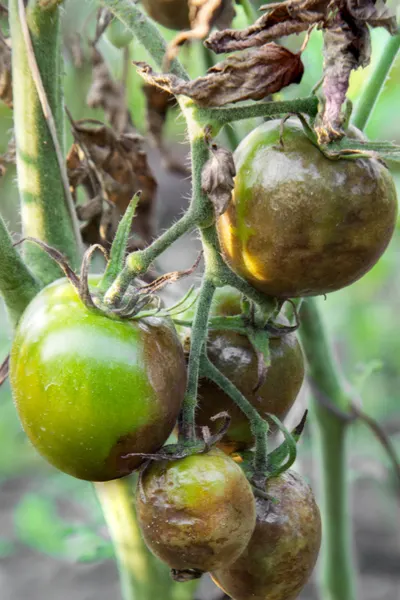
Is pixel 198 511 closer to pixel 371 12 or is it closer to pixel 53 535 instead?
pixel 371 12

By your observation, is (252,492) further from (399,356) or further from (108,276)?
(399,356)

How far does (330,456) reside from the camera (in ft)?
5.20

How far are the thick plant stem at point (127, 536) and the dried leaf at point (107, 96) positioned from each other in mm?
649

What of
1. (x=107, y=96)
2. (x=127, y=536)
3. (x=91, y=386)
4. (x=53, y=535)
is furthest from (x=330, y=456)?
(x=53, y=535)

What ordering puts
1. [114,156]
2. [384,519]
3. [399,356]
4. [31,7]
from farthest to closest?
[399,356]
[384,519]
[114,156]
[31,7]

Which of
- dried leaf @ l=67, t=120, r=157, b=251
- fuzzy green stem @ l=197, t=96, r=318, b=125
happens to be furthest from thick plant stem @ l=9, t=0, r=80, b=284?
fuzzy green stem @ l=197, t=96, r=318, b=125

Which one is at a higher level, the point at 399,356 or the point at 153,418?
the point at 153,418

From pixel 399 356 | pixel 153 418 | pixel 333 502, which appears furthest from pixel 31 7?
pixel 399 356

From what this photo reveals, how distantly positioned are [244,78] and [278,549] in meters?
0.51

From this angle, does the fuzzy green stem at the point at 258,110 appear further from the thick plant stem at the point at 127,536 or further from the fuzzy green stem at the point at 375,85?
the thick plant stem at the point at 127,536

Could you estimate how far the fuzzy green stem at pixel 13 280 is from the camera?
0.96 m

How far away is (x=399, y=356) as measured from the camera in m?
5.00

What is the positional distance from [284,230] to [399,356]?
436cm

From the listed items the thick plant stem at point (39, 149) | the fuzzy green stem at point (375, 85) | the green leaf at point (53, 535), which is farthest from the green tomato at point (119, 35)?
the green leaf at point (53, 535)
